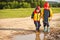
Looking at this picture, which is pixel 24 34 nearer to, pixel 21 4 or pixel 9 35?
pixel 9 35

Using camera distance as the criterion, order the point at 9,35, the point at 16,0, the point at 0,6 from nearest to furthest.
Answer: the point at 9,35
the point at 0,6
the point at 16,0

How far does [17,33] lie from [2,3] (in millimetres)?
27767

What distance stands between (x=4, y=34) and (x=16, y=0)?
30.5m

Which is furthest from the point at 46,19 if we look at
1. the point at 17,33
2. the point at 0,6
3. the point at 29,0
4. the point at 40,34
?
the point at 29,0

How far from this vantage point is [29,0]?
45219mm

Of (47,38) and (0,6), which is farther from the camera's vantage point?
(0,6)

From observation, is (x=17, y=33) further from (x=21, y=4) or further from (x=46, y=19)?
(x=21, y=4)

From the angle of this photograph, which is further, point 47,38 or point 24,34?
point 24,34

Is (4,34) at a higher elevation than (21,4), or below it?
higher

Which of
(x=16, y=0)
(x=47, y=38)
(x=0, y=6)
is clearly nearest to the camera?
(x=47, y=38)

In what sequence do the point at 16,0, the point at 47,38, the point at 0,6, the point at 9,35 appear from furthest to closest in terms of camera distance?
the point at 16,0 < the point at 0,6 < the point at 9,35 < the point at 47,38

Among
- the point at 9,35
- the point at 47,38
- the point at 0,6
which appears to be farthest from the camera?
the point at 0,6

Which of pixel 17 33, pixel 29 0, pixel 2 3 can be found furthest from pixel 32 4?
pixel 17 33

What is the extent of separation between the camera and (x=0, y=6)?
135ft
